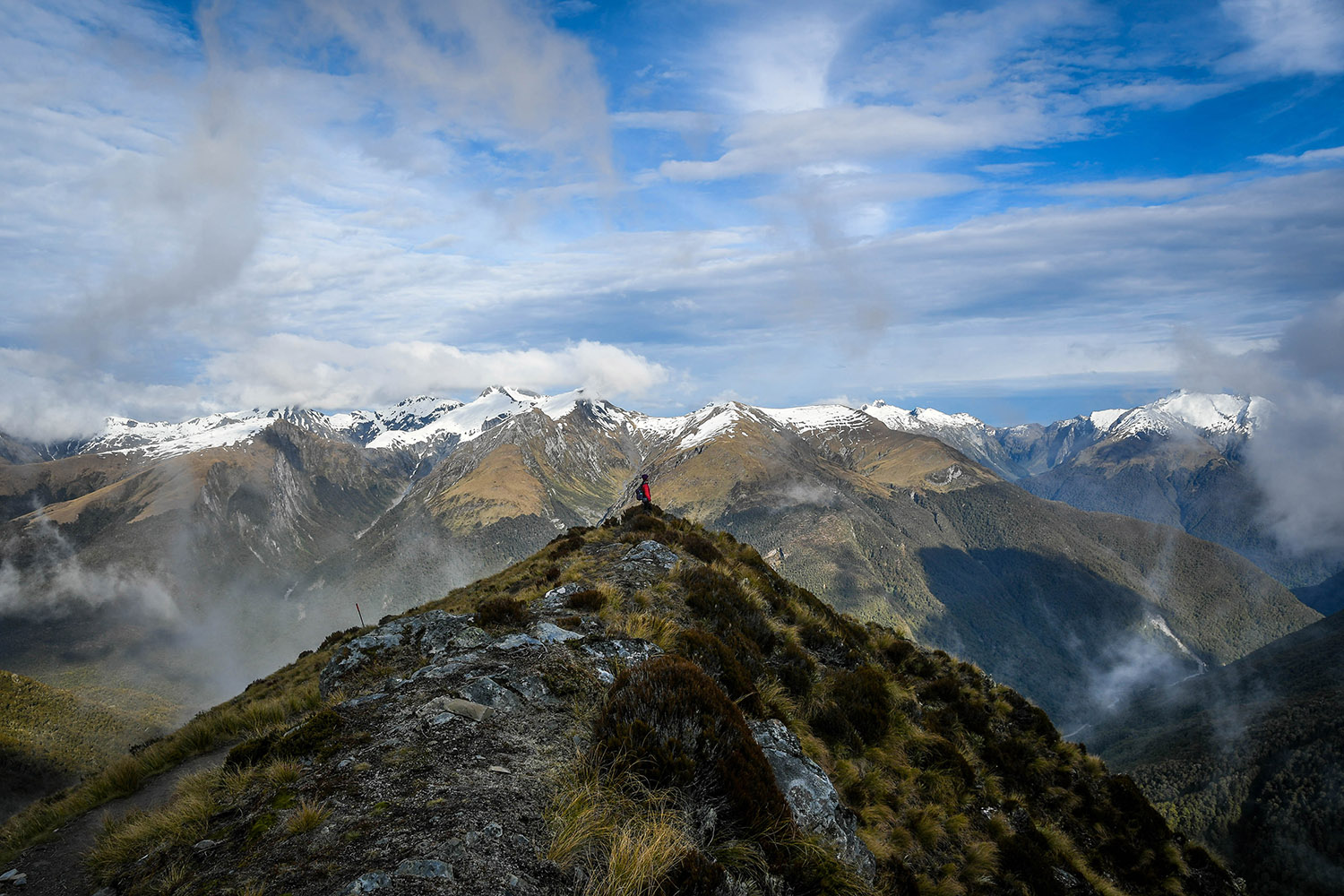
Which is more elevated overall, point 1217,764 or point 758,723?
point 758,723

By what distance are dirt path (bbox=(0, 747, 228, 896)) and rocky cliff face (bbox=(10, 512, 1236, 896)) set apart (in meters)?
0.20

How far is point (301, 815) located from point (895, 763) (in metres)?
11.6

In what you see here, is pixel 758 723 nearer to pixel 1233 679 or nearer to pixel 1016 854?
pixel 1016 854

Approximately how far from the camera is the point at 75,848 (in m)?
8.72

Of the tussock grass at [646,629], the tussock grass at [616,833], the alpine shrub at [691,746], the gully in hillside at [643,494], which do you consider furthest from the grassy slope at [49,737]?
the tussock grass at [616,833]

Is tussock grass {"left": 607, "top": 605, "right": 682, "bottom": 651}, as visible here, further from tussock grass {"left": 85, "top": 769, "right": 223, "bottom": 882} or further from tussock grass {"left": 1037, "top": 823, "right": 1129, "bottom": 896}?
tussock grass {"left": 1037, "top": 823, "right": 1129, "bottom": 896}

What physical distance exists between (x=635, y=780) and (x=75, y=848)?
9.33 meters

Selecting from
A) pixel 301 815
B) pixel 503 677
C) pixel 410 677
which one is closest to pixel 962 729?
pixel 503 677

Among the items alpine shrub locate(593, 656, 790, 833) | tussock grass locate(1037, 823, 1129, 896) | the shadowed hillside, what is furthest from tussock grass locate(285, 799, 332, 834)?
the shadowed hillside

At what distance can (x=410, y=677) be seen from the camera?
10383 millimetres

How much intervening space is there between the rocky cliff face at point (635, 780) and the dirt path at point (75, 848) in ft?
0.67

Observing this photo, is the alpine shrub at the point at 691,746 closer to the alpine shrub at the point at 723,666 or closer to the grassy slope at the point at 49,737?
the alpine shrub at the point at 723,666

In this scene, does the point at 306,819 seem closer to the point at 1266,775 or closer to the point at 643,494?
the point at 643,494

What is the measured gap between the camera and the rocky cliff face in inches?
221
